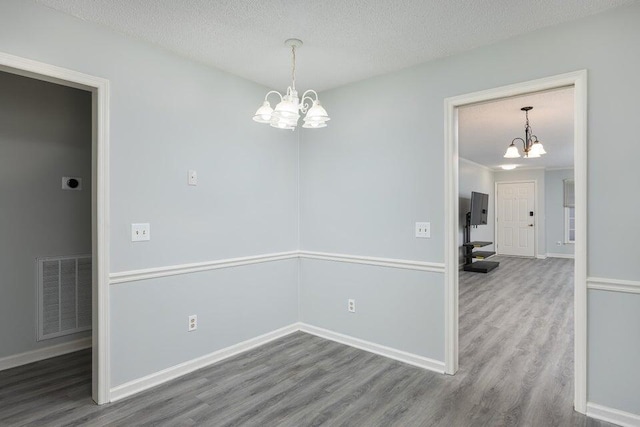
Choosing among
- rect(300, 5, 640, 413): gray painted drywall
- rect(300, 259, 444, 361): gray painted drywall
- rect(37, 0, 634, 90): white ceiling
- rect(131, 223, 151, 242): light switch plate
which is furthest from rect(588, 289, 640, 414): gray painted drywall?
rect(131, 223, 151, 242): light switch plate

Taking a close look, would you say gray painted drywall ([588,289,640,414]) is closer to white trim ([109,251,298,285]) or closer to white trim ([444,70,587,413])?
white trim ([444,70,587,413])

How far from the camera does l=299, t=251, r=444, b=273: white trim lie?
2848mm

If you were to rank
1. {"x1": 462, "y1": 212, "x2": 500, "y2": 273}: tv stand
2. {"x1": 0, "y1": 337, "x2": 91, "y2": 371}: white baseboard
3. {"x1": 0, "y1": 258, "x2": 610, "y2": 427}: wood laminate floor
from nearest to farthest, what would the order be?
{"x1": 0, "y1": 258, "x2": 610, "y2": 427}: wood laminate floor → {"x1": 0, "y1": 337, "x2": 91, "y2": 371}: white baseboard → {"x1": 462, "y1": 212, "x2": 500, "y2": 273}: tv stand

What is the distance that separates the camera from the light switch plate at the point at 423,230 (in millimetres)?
2879

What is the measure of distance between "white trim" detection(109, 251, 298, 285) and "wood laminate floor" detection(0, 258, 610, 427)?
2.62ft

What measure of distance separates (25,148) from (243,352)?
98.9 inches

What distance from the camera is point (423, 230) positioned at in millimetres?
2908

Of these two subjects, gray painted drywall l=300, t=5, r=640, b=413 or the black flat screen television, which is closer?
gray painted drywall l=300, t=5, r=640, b=413

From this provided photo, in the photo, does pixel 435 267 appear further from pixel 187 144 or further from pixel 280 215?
pixel 187 144

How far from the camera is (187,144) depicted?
2803 mm

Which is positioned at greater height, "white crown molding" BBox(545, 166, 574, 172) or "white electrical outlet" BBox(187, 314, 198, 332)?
"white crown molding" BBox(545, 166, 574, 172)

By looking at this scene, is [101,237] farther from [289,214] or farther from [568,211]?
[568,211]

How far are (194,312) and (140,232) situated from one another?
2.60 ft

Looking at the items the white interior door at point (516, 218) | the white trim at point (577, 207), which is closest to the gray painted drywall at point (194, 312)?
the white trim at point (577, 207)
